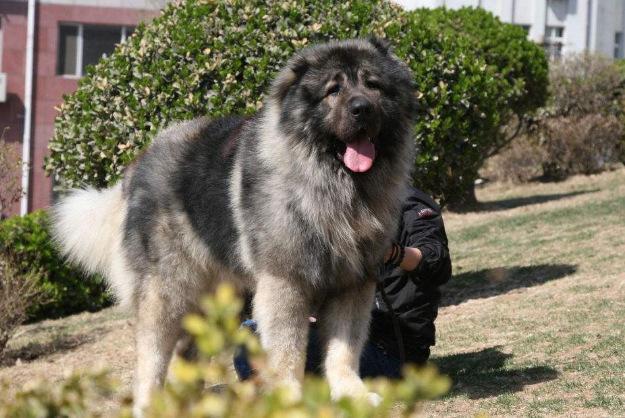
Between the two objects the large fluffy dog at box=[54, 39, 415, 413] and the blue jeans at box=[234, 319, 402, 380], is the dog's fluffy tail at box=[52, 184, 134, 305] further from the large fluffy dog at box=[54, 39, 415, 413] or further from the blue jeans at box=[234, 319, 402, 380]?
the blue jeans at box=[234, 319, 402, 380]

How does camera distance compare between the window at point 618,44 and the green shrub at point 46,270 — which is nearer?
the green shrub at point 46,270

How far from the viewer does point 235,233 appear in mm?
4672

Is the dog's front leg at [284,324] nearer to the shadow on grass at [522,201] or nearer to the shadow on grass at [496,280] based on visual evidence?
the shadow on grass at [496,280]

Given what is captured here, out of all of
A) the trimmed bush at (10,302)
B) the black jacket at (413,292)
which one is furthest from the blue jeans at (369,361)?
the trimmed bush at (10,302)

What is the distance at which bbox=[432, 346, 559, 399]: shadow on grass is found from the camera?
5363 millimetres

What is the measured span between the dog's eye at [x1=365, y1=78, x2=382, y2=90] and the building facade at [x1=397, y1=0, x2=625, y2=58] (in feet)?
86.5

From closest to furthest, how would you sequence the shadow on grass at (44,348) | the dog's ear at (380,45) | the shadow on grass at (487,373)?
the dog's ear at (380,45), the shadow on grass at (487,373), the shadow on grass at (44,348)

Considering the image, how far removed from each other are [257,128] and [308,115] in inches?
16.9

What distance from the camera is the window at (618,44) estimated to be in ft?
108

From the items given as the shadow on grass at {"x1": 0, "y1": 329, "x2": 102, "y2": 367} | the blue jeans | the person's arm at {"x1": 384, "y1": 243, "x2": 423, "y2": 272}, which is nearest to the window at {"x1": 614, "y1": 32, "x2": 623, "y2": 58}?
the shadow on grass at {"x1": 0, "y1": 329, "x2": 102, "y2": 367}

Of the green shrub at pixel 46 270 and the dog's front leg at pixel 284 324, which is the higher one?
the dog's front leg at pixel 284 324

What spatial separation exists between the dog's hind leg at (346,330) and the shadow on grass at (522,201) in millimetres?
12052

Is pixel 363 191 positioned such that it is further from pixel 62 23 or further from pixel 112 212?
pixel 62 23

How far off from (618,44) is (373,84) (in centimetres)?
3104
